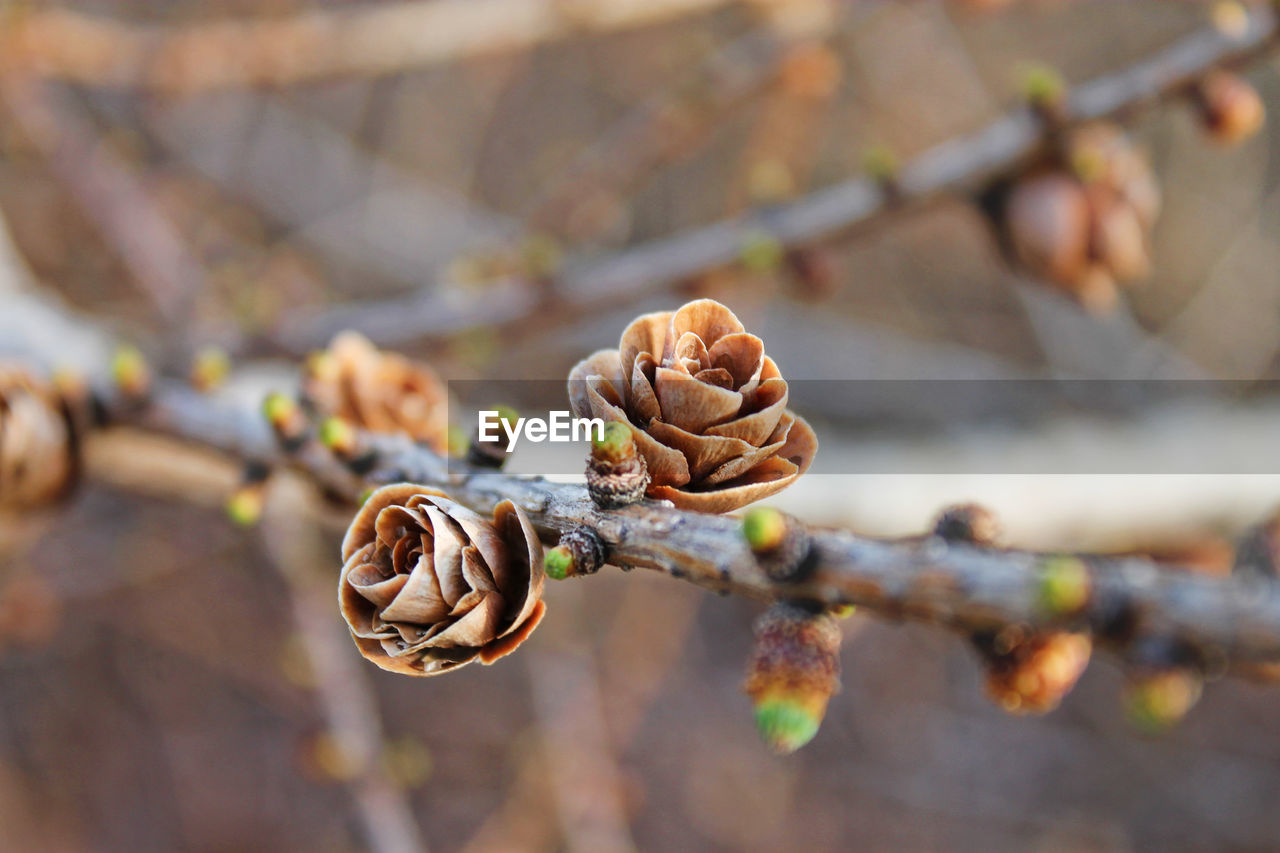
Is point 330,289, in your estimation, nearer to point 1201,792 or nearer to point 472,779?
point 472,779

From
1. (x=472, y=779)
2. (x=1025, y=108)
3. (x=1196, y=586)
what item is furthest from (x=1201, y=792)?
(x=1196, y=586)

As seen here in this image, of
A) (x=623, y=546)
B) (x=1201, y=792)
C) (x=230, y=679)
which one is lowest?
(x=1201, y=792)

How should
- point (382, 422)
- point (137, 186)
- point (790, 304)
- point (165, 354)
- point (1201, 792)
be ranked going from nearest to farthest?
1. point (382, 422)
2. point (165, 354)
3. point (137, 186)
4. point (1201, 792)
5. point (790, 304)

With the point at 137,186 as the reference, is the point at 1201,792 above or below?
below

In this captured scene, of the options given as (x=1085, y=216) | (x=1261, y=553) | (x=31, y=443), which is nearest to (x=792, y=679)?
(x=1261, y=553)

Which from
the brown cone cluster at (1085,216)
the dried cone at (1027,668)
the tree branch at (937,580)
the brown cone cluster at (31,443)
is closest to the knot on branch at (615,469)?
the tree branch at (937,580)

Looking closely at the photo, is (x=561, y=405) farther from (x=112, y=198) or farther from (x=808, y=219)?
(x=808, y=219)

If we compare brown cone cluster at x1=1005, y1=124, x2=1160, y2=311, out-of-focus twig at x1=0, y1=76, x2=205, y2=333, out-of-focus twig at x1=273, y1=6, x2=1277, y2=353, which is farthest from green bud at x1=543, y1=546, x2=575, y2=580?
out-of-focus twig at x1=0, y1=76, x2=205, y2=333

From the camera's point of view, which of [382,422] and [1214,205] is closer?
[382,422]
